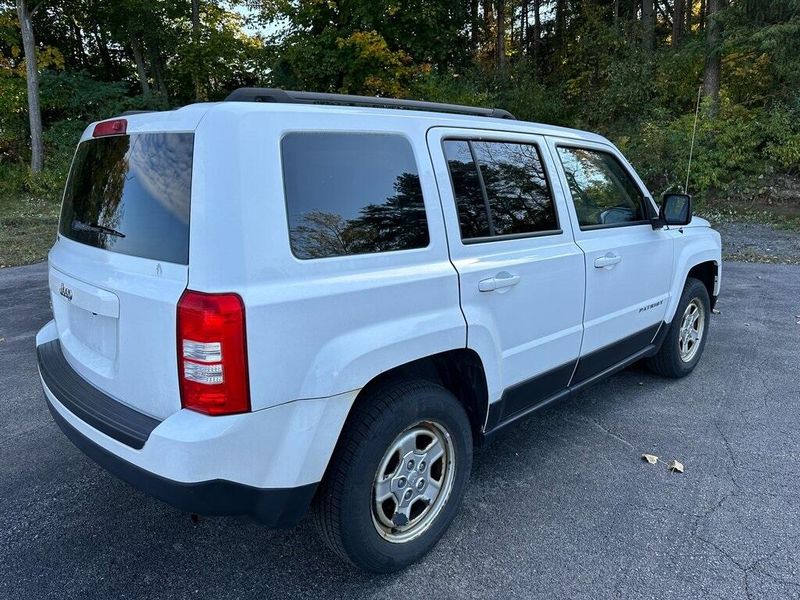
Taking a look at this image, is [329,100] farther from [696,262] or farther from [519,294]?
[696,262]

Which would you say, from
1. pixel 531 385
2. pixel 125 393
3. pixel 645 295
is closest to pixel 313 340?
pixel 125 393

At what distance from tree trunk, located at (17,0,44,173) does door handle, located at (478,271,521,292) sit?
16952 millimetres

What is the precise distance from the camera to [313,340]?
76.7 inches

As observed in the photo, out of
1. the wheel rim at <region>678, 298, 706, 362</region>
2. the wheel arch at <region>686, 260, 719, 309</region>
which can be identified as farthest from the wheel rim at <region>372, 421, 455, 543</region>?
the wheel arch at <region>686, 260, 719, 309</region>

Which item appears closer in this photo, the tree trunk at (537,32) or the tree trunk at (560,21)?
the tree trunk at (560,21)

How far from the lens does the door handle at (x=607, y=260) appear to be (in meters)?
3.23

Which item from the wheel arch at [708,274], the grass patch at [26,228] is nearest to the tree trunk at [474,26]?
the grass patch at [26,228]

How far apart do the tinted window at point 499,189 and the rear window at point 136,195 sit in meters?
1.16

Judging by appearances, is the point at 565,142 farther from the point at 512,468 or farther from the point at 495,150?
the point at 512,468

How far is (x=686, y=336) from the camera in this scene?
448 centimetres

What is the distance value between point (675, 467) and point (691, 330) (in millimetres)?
1733

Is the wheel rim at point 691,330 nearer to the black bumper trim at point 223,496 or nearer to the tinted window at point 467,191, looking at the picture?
the tinted window at point 467,191

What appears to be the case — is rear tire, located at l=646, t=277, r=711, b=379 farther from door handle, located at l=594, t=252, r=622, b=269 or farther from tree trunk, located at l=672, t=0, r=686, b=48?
tree trunk, located at l=672, t=0, r=686, b=48

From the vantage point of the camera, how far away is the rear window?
195cm
